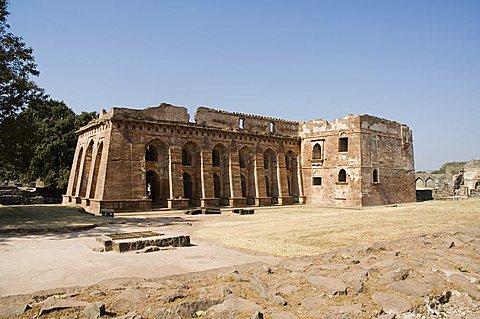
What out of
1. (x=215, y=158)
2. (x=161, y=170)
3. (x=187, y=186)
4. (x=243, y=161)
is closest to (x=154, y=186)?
(x=161, y=170)

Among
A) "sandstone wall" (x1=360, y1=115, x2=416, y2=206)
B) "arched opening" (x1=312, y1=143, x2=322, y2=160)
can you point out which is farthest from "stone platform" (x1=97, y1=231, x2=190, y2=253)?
"arched opening" (x1=312, y1=143, x2=322, y2=160)

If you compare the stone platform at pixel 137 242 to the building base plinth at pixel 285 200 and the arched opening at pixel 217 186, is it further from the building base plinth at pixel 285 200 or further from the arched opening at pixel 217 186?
the building base plinth at pixel 285 200

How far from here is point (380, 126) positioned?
33406 millimetres

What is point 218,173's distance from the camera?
30969mm

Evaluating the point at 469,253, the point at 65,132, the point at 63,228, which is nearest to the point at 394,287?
the point at 469,253

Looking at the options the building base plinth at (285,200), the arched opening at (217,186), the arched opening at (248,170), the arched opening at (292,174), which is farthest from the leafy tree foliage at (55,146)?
the arched opening at (292,174)

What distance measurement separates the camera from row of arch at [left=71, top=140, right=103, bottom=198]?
25.7 m

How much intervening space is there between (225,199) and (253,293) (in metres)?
25.3

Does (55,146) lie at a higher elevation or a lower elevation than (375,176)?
higher

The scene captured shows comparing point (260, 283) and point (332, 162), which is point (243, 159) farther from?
point (260, 283)

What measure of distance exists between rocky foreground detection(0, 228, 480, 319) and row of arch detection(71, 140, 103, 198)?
68.5 feet

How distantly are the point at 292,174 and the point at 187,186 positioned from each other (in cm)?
1124

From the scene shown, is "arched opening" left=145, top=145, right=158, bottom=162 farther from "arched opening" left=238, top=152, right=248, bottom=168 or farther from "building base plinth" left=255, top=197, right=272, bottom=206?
"building base plinth" left=255, top=197, right=272, bottom=206

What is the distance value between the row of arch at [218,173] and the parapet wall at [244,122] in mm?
1888
